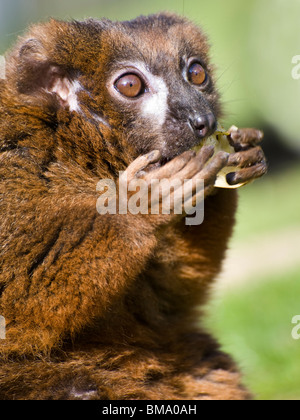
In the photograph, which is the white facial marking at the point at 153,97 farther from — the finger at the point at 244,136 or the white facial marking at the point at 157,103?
the finger at the point at 244,136

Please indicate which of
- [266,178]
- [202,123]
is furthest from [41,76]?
[266,178]

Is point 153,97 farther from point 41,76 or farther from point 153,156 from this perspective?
point 41,76

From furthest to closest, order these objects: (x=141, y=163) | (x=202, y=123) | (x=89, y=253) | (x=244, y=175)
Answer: (x=244, y=175), (x=202, y=123), (x=141, y=163), (x=89, y=253)

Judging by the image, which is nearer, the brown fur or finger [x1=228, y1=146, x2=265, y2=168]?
the brown fur

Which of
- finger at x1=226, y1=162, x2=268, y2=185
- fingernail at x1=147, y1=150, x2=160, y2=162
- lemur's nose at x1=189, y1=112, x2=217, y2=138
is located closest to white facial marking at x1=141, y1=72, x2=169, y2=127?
lemur's nose at x1=189, y1=112, x2=217, y2=138

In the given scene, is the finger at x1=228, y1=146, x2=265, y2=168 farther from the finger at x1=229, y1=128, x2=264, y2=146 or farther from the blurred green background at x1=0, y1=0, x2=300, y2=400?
the blurred green background at x1=0, y1=0, x2=300, y2=400

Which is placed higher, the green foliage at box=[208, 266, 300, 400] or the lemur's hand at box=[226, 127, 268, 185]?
the lemur's hand at box=[226, 127, 268, 185]
